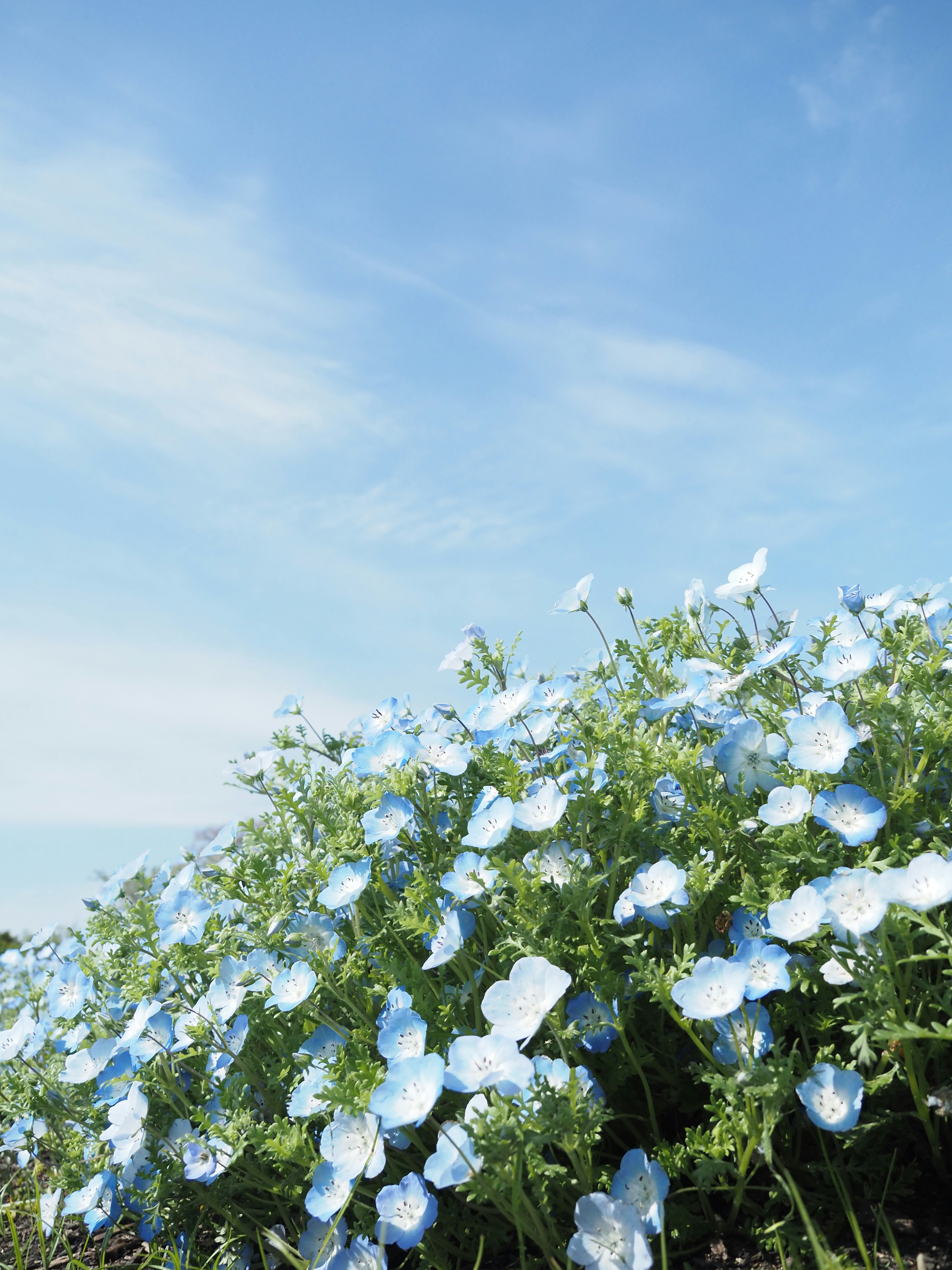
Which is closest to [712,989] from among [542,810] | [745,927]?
[745,927]

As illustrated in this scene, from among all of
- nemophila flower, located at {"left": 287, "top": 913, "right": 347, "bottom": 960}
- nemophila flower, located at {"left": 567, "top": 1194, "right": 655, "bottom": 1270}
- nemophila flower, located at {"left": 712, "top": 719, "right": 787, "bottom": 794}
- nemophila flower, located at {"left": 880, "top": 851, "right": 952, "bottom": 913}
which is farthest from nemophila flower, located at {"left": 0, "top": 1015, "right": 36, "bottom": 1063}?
nemophila flower, located at {"left": 880, "top": 851, "right": 952, "bottom": 913}

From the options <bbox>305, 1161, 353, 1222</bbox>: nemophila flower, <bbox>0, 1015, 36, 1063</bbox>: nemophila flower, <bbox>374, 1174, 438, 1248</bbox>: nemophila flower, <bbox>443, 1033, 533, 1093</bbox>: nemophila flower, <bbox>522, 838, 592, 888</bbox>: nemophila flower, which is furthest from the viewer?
<bbox>0, 1015, 36, 1063</bbox>: nemophila flower

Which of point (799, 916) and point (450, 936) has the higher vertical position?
point (450, 936)

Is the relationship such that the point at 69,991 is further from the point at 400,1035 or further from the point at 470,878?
the point at 470,878

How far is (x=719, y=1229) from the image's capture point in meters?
2.11

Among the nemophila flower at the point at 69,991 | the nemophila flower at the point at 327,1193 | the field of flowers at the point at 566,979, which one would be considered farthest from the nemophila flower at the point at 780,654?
the nemophila flower at the point at 69,991

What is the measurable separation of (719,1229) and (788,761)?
105 centimetres

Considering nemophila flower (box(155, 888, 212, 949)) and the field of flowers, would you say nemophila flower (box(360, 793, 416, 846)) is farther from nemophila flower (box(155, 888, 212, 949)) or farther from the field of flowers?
nemophila flower (box(155, 888, 212, 949))

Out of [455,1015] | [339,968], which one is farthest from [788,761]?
[339,968]

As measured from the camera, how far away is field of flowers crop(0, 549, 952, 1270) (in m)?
1.95

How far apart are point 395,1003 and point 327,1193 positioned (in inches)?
17.7

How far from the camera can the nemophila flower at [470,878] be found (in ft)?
7.50

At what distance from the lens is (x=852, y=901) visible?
76.7 inches

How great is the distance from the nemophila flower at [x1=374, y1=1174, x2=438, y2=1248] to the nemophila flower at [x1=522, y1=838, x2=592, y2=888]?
28.1 inches
